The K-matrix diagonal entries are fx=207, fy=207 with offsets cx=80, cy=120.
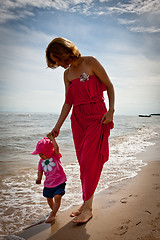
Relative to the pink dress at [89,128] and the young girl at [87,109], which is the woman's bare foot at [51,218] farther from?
the pink dress at [89,128]

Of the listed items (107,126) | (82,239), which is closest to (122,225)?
(82,239)

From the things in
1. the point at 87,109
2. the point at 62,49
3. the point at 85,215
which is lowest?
the point at 85,215

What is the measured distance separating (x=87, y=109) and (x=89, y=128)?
0.24 m

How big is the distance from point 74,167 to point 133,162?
151 cm

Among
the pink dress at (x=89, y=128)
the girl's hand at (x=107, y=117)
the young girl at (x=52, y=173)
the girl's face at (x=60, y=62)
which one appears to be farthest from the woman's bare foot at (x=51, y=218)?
the girl's face at (x=60, y=62)

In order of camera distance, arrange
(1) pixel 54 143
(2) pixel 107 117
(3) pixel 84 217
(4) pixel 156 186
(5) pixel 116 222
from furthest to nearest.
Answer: (4) pixel 156 186 → (1) pixel 54 143 → (2) pixel 107 117 → (3) pixel 84 217 → (5) pixel 116 222

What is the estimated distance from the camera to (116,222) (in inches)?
86.1

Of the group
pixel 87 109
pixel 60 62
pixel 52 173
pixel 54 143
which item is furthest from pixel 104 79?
pixel 52 173

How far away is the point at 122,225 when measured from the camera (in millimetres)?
2092

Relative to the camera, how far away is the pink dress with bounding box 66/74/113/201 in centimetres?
243

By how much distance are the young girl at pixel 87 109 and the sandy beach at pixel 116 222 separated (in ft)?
0.52

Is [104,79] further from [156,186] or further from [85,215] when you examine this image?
[156,186]

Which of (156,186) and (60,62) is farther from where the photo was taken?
(156,186)

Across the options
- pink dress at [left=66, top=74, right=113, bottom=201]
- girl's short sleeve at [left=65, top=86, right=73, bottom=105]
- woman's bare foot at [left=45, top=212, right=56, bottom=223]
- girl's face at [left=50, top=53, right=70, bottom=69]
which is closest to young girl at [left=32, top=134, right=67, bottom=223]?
woman's bare foot at [left=45, top=212, right=56, bottom=223]
